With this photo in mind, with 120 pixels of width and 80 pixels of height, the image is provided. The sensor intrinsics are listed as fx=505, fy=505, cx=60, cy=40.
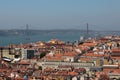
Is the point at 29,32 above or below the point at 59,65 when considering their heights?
below

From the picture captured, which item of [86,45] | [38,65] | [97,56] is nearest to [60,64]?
[38,65]

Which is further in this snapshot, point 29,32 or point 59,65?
point 29,32

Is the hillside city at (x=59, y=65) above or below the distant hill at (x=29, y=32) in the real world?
above

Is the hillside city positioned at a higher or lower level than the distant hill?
higher

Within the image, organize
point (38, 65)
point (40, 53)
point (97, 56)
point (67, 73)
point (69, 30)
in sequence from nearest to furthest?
point (67, 73)
point (38, 65)
point (97, 56)
point (40, 53)
point (69, 30)

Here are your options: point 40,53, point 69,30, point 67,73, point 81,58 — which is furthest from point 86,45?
point 69,30

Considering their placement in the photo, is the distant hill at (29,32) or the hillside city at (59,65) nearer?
the hillside city at (59,65)

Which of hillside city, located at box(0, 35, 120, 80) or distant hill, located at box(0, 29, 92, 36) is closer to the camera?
hillside city, located at box(0, 35, 120, 80)

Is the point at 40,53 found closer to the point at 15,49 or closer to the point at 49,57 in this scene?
the point at 15,49

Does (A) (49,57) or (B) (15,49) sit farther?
(B) (15,49)

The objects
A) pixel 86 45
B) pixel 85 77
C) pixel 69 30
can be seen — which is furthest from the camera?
pixel 69 30
